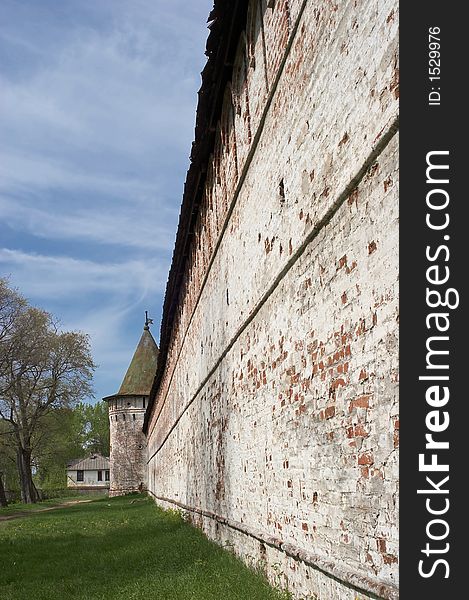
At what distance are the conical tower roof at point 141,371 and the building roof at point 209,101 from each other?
3080 centimetres

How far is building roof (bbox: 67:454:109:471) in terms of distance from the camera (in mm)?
87250

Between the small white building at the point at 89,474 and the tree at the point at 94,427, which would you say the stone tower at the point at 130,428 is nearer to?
the small white building at the point at 89,474

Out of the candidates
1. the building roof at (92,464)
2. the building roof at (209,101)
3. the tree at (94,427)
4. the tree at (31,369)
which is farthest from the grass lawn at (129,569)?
the tree at (94,427)

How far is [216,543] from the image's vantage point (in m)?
11.1

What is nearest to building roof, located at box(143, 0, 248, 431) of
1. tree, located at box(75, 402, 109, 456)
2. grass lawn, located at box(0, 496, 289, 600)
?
grass lawn, located at box(0, 496, 289, 600)

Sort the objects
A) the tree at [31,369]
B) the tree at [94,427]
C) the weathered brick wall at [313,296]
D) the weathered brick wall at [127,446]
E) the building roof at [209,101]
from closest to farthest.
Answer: the weathered brick wall at [313,296] → the building roof at [209,101] → the tree at [31,369] → the weathered brick wall at [127,446] → the tree at [94,427]

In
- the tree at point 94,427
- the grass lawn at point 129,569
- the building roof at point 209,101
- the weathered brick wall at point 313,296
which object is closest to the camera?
the weathered brick wall at point 313,296

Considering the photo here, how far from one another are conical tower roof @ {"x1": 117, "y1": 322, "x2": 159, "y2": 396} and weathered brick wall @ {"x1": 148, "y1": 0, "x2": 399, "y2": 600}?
37.3 meters

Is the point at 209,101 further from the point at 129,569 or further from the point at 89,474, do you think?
the point at 89,474

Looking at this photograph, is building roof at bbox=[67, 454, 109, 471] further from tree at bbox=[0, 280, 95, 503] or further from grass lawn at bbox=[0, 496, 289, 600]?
grass lawn at bbox=[0, 496, 289, 600]

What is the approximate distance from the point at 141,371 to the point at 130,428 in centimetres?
372

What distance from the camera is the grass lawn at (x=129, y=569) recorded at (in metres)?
7.06

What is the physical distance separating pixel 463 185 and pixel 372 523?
191 cm

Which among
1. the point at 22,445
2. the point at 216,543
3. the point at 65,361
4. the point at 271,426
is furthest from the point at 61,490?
the point at 271,426
